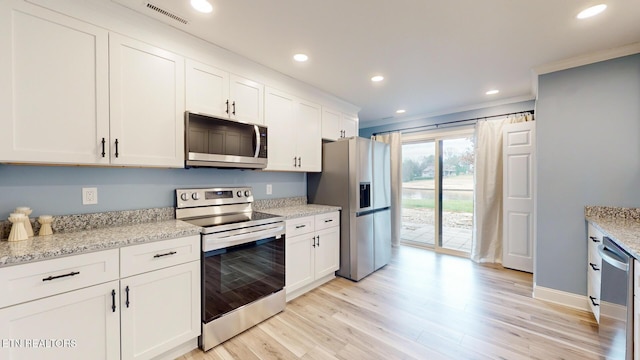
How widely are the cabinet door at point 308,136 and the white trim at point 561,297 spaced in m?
2.82

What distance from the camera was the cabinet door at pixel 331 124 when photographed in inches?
135

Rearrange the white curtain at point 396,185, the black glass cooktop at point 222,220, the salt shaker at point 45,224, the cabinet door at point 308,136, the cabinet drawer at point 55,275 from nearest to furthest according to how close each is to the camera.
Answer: the cabinet drawer at point 55,275, the salt shaker at point 45,224, the black glass cooktop at point 222,220, the cabinet door at point 308,136, the white curtain at point 396,185

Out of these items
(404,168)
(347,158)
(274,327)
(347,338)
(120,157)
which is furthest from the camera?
(404,168)

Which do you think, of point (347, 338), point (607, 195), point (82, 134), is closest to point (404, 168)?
point (607, 195)

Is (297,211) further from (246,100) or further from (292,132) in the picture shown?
(246,100)

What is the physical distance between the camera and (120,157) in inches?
69.1

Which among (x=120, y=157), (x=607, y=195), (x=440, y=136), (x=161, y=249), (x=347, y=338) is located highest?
(x=440, y=136)

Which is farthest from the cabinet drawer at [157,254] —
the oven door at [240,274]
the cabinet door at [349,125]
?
the cabinet door at [349,125]

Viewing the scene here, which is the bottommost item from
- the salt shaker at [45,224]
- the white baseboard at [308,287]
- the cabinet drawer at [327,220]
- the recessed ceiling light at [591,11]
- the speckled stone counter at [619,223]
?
the white baseboard at [308,287]

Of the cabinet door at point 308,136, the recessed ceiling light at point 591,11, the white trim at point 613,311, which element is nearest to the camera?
the white trim at point 613,311

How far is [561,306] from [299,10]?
370cm

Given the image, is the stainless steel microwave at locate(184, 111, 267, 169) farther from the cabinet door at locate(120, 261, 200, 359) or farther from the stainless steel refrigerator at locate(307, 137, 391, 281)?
the stainless steel refrigerator at locate(307, 137, 391, 281)

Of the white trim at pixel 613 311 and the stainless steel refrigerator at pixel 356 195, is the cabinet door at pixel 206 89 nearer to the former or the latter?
the stainless steel refrigerator at pixel 356 195

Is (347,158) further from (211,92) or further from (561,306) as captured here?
(561,306)
